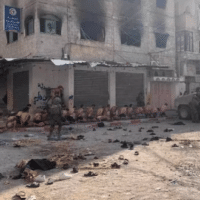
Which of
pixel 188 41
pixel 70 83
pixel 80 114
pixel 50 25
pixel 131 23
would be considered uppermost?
pixel 131 23

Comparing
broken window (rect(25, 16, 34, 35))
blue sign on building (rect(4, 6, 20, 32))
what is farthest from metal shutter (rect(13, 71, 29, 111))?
blue sign on building (rect(4, 6, 20, 32))

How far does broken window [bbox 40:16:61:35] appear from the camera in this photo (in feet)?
43.9

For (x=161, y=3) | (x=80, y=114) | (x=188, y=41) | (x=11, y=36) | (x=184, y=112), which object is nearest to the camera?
(x=80, y=114)

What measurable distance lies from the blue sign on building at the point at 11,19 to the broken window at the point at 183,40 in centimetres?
1343

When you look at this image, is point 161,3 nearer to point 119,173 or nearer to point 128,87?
point 128,87

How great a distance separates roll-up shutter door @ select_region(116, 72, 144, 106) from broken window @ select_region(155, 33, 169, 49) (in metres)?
2.92

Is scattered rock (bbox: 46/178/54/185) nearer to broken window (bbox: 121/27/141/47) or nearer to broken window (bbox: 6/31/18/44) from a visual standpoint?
broken window (bbox: 6/31/18/44)

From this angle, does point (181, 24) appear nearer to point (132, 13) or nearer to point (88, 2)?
point (132, 13)

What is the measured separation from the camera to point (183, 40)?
70.4 ft

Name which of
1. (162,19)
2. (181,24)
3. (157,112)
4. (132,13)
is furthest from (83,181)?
(181,24)

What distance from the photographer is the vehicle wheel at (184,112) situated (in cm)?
1390

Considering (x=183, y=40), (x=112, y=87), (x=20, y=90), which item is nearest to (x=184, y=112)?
(x=112, y=87)

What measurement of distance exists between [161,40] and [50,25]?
30.0 ft

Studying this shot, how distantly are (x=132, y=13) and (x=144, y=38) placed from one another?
196 centimetres
